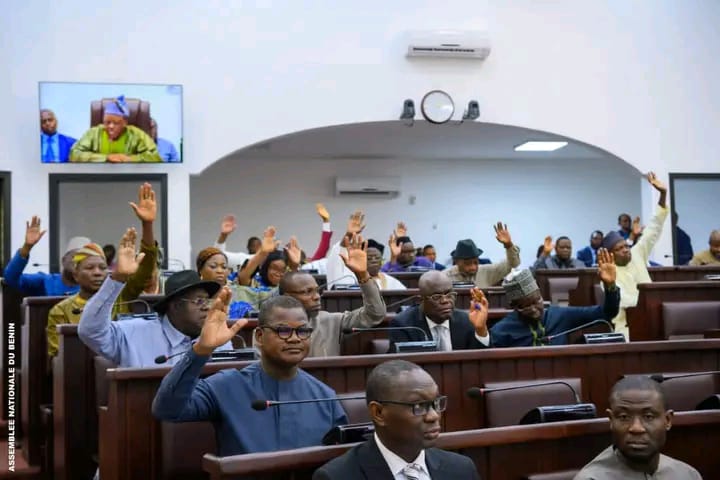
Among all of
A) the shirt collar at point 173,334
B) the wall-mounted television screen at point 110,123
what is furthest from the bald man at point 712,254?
the shirt collar at point 173,334

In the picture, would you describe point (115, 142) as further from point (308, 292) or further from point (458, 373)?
point (458, 373)

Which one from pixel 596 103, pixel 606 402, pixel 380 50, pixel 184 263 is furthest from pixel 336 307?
pixel 596 103

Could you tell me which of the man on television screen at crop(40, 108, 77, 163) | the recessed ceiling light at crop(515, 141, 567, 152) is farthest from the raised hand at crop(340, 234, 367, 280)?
the recessed ceiling light at crop(515, 141, 567, 152)

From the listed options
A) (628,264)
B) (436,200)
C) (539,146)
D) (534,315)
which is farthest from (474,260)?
(436,200)

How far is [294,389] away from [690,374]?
5.54ft

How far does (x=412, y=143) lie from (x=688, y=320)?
6.62 meters

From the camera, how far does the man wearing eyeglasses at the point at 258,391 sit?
9.21ft

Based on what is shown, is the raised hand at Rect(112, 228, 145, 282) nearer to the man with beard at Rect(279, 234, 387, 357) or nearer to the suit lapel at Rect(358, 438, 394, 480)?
the man with beard at Rect(279, 234, 387, 357)

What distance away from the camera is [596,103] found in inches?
412

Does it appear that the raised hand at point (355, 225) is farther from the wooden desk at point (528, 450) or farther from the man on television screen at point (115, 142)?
the man on television screen at point (115, 142)

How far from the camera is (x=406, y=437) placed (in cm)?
256

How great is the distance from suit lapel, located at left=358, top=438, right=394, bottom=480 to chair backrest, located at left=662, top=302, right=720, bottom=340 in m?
3.67

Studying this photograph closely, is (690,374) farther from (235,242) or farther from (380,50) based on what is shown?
(235,242)

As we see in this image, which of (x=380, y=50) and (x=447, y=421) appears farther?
(x=380, y=50)
